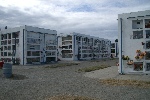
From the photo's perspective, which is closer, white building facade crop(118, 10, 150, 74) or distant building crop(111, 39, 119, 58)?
white building facade crop(118, 10, 150, 74)

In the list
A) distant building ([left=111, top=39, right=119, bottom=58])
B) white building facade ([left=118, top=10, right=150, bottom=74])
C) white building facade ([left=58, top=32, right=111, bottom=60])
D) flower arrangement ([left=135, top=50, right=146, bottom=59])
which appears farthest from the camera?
distant building ([left=111, top=39, right=119, bottom=58])

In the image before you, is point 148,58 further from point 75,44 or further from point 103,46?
point 103,46

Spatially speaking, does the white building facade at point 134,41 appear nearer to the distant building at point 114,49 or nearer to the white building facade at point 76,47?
the white building facade at point 76,47

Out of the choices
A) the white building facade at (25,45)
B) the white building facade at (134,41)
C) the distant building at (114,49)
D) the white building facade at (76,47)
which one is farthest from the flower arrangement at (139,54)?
the distant building at (114,49)

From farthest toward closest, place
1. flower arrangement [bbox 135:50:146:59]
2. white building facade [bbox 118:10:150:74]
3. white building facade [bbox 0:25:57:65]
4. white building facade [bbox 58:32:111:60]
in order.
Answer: white building facade [bbox 58:32:111:60] < white building facade [bbox 0:25:57:65] < white building facade [bbox 118:10:150:74] < flower arrangement [bbox 135:50:146:59]

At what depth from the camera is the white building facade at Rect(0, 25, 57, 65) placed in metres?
35.7

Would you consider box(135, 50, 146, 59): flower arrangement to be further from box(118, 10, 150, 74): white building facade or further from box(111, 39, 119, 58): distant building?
box(111, 39, 119, 58): distant building

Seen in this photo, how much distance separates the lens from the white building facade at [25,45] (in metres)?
35.7

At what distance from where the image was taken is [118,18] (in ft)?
63.4

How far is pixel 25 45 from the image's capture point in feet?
117

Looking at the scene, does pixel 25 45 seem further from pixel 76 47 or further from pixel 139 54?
pixel 139 54

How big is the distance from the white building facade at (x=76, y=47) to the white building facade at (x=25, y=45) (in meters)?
9.80

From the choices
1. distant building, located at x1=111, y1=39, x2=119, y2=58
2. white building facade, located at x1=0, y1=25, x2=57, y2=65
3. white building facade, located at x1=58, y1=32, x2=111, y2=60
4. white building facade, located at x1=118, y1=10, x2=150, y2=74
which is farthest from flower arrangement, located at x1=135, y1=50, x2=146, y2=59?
distant building, located at x1=111, y1=39, x2=119, y2=58

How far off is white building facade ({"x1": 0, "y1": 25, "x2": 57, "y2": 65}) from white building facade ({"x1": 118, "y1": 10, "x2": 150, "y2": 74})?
20710 mm
